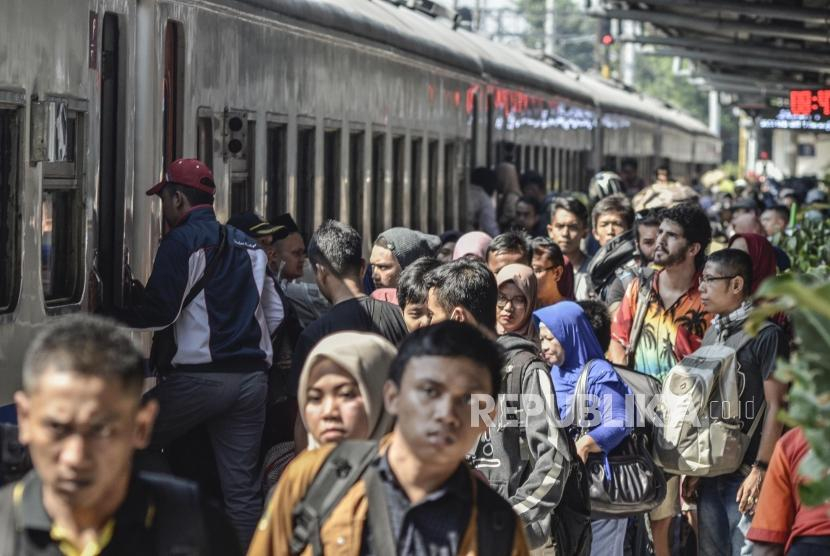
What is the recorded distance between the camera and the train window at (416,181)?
14711 mm

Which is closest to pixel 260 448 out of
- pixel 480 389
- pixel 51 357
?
pixel 480 389

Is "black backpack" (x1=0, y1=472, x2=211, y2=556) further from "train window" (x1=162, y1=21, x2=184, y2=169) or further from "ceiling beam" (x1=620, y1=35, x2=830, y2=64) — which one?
"ceiling beam" (x1=620, y1=35, x2=830, y2=64)

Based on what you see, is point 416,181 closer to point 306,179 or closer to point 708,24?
point 306,179

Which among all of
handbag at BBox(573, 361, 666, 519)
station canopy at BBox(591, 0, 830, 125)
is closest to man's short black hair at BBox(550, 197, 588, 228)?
handbag at BBox(573, 361, 666, 519)

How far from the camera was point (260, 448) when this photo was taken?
8.07 metres

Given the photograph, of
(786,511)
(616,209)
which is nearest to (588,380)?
(786,511)

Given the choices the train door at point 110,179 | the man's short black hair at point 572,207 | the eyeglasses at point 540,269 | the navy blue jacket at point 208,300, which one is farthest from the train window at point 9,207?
the man's short black hair at point 572,207

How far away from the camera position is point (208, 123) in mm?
8953

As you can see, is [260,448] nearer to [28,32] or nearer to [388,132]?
[28,32]

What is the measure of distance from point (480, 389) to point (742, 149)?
230 ft

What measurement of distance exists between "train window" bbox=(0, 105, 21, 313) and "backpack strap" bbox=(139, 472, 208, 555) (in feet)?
10.2

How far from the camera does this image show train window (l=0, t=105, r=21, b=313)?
6402mm

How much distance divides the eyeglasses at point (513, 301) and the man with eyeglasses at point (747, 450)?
939mm

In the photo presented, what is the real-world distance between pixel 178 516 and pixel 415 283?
3.35m
